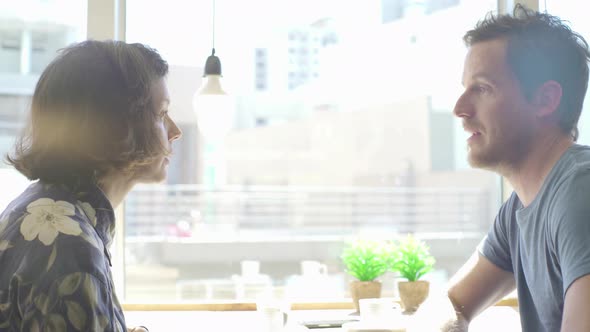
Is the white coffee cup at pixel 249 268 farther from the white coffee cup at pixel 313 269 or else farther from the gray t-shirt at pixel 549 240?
the gray t-shirt at pixel 549 240

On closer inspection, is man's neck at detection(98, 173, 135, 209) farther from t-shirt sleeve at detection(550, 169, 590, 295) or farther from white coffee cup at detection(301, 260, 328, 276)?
white coffee cup at detection(301, 260, 328, 276)

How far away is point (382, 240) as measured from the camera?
256 cm

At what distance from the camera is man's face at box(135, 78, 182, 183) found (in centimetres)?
154

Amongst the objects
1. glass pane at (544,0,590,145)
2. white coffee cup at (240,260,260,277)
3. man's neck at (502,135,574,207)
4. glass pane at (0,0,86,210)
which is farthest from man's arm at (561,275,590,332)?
glass pane at (0,0,86,210)

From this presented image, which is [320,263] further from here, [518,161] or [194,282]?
[518,161]

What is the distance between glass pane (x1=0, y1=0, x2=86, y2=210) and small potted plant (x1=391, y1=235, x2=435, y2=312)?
57.1 inches

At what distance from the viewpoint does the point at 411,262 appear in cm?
238

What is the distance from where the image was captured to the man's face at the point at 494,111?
5.69 ft

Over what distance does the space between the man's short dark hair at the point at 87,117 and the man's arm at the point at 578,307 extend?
921 mm

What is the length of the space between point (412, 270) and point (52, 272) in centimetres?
151

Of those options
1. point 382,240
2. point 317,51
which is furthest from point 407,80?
point 382,240

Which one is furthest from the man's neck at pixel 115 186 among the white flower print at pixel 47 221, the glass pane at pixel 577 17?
the glass pane at pixel 577 17

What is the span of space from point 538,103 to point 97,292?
1.18 metres

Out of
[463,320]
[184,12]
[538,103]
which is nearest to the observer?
[538,103]
